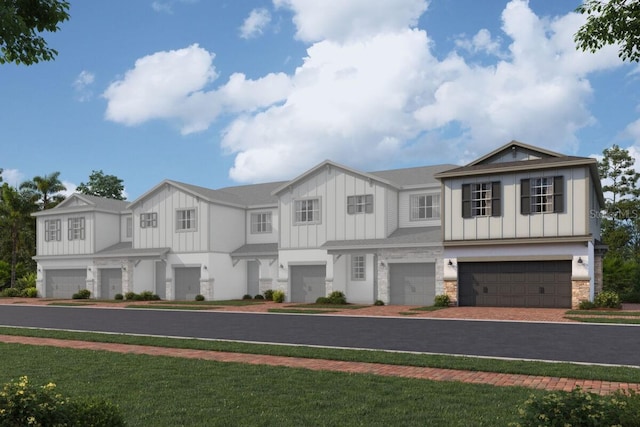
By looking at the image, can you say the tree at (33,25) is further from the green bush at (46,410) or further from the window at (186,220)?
the window at (186,220)

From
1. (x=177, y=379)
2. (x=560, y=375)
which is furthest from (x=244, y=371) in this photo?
(x=560, y=375)

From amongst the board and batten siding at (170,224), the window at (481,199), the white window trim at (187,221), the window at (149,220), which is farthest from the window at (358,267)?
the window at (149,220)

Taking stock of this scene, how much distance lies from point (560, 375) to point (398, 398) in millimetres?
3502

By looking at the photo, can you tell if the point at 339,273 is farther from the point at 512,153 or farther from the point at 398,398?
the point at 398,398

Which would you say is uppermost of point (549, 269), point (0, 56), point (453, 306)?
point (0, 56)

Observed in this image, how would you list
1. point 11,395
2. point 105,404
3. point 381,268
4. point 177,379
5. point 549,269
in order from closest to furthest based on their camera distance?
point 11,395, point 105,404, point 177,379, point 549,269, point 381,268

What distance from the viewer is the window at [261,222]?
39625 mm

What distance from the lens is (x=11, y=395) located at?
5.42 m

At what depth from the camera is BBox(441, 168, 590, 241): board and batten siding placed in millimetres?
26703

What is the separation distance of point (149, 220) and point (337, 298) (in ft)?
51.8

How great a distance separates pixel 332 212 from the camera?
34156 millimetres

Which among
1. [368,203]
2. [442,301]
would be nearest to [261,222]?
[368,203]

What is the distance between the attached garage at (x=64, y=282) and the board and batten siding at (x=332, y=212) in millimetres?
17751

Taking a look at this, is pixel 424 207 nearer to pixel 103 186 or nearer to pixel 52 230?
pixel 52 230
